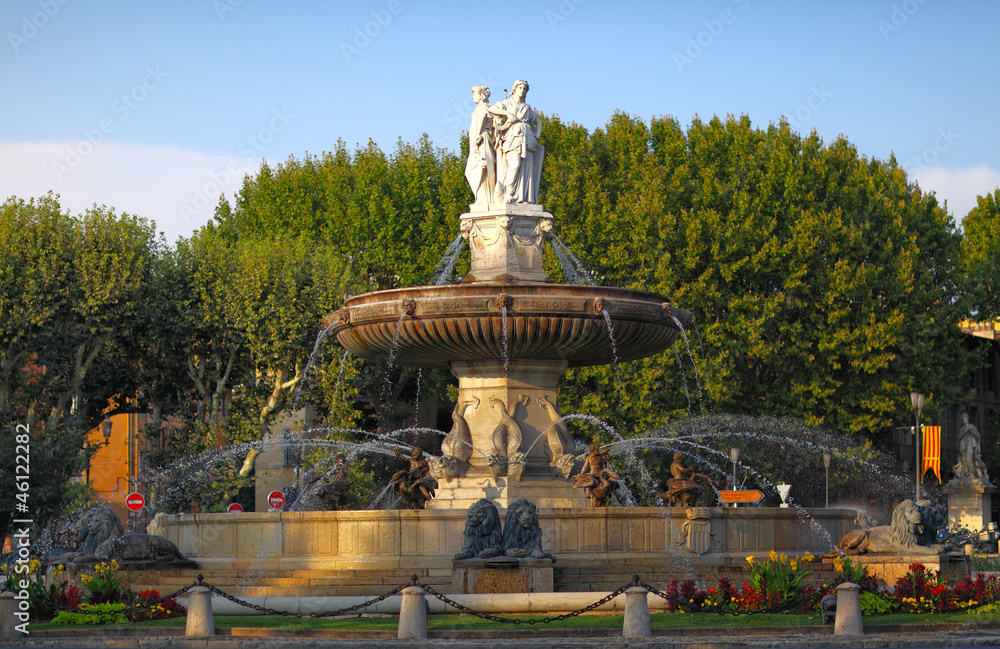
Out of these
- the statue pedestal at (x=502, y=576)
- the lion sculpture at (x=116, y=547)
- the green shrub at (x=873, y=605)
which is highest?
the lion sculpture at (x=116, y=547)

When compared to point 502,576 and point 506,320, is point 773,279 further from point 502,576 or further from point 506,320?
point 502,576

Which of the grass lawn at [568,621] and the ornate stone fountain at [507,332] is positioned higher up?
the ornate stone fountain at [507,332]

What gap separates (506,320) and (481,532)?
381 cm

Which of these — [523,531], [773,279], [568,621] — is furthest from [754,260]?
[568,621]

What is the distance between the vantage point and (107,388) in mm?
39969

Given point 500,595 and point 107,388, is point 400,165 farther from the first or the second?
point 500,595

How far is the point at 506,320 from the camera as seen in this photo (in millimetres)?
19531

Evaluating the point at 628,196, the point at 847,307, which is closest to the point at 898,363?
the point at 847,307

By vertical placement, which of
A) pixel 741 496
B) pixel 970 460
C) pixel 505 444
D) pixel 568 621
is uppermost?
pixel 970 460

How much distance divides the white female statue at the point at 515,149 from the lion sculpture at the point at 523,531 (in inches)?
267

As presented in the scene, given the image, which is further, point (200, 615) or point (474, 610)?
point (474, 610)

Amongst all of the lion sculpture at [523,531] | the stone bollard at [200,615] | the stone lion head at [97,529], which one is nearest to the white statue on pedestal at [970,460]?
the lion sculpture at [523,531]

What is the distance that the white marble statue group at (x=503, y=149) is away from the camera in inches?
870

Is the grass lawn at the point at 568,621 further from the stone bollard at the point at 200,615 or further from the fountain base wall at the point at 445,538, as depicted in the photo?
the fountain base wall at the point at 445,538
